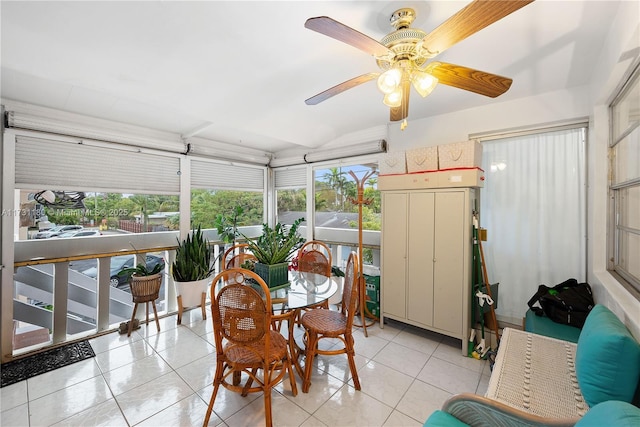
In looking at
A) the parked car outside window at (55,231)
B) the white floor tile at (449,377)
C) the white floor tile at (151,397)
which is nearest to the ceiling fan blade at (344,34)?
the white floor tile at (449,377)

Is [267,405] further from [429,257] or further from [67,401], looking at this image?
[429,257]

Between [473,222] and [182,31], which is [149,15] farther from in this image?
[473,222]

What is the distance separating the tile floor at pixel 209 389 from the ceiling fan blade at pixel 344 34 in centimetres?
223

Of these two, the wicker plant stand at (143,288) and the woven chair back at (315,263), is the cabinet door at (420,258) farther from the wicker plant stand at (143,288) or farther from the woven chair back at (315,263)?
the wicker plant stand at (143,288)

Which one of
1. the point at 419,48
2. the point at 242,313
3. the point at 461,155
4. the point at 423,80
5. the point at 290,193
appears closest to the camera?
the point at 419,48

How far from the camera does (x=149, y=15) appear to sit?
141 cm

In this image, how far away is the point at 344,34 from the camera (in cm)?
114

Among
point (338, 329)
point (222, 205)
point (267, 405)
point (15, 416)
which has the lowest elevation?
point (15, 416)

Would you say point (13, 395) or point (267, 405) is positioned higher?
point (267, 405)

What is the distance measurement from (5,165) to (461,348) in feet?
15.2

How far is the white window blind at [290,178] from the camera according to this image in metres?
4.48

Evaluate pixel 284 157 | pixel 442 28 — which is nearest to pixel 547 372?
pixel 442 28

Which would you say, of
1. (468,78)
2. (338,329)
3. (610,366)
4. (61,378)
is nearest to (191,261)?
(61,378)

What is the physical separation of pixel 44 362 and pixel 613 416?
3774 mm
